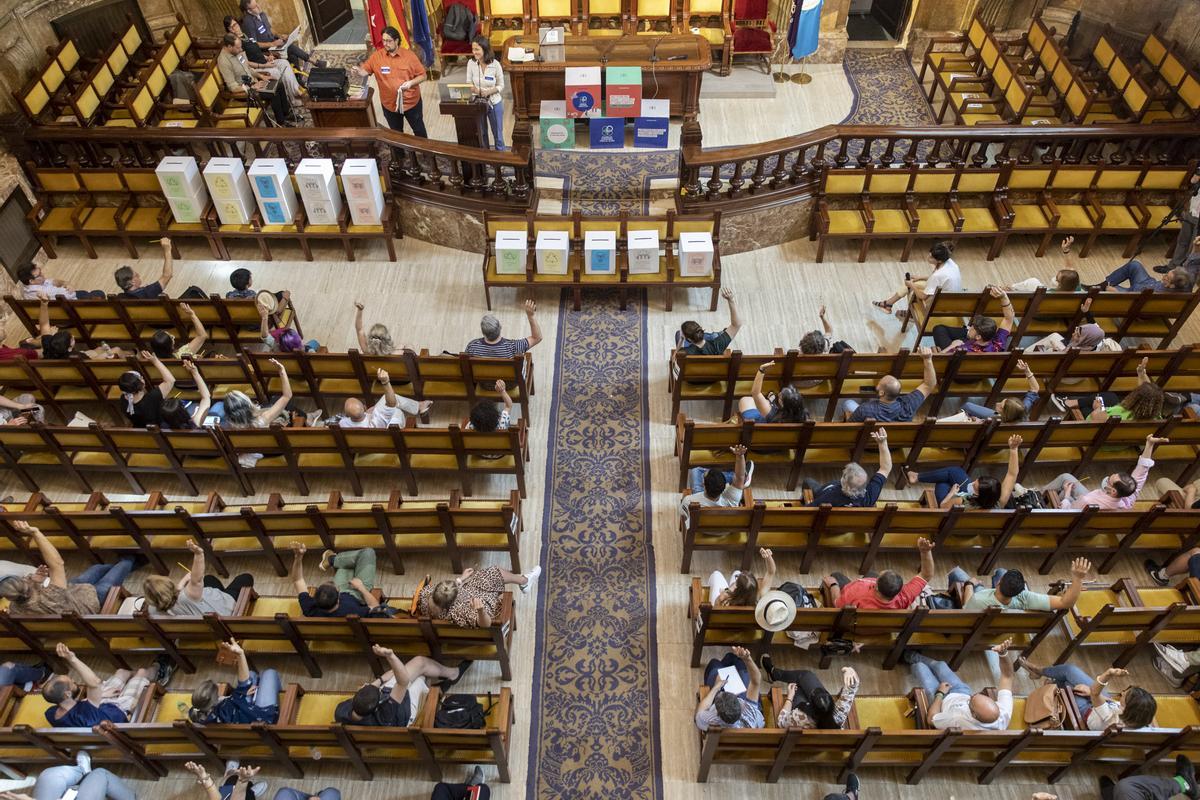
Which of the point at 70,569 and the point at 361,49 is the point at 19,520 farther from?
the point at 361,49

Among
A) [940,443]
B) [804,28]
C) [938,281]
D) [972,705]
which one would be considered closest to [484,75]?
[804,28]

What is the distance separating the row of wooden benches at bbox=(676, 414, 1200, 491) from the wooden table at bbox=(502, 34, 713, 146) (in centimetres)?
473

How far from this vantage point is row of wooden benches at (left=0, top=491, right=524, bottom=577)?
205 inches

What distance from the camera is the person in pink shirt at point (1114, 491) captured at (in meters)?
5.25

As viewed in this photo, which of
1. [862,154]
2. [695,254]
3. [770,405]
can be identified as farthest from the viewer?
[862,154]

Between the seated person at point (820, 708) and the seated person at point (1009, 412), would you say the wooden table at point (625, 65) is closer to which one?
the seated person at point (1009, 412)

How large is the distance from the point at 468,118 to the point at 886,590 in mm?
6148

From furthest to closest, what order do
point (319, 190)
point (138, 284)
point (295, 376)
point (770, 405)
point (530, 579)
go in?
point (319, 190), point (138, 284), point (295, 376), point (770, 405), point (530, 579)

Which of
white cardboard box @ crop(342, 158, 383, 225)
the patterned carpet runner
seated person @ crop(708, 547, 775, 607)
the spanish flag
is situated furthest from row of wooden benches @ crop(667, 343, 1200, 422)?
the spanish flag

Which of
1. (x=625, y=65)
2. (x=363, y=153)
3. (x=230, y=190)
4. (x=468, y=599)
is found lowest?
(x=468, y=599)

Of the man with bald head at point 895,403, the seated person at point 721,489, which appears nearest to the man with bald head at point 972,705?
the seated person at point 721,489

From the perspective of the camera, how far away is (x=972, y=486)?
5.37m

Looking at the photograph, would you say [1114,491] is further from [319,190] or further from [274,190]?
[274,190]

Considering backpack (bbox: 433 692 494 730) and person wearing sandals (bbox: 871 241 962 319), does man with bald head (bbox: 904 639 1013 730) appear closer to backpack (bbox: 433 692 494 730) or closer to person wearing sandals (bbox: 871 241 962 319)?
backpack (bbox: 433 692 494 730)
